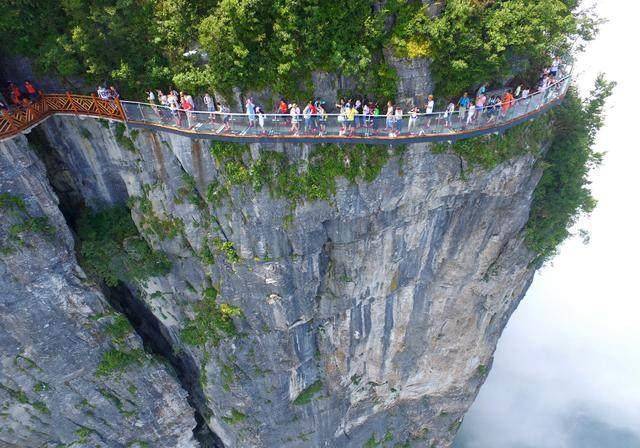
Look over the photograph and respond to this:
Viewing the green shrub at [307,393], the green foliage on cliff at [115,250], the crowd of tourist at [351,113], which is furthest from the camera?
the green shrub at [307,393]

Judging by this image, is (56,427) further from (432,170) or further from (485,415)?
(485,415)

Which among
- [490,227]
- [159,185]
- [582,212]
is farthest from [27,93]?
[582,212]

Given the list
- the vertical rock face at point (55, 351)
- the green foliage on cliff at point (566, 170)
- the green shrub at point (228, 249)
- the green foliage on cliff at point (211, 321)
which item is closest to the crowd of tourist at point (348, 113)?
the green foliage on cliff at point (566, 170)

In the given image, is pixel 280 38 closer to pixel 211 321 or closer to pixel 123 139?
pixel 123 139

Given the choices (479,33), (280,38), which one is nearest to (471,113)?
(479,33)

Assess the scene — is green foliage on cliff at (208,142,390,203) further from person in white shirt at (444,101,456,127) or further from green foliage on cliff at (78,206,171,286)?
green foliage on cliff at (78,206,171,286)

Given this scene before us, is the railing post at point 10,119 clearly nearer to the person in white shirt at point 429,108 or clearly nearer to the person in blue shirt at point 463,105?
the person in white shirt at point 429,108

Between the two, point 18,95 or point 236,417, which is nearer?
point 18,95
